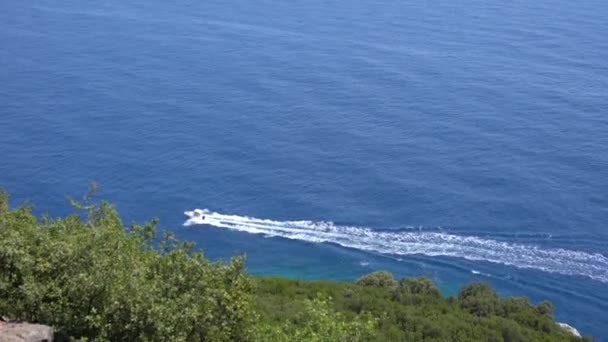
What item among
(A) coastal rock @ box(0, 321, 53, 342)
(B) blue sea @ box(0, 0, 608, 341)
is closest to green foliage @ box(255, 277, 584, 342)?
(A) coastal rock @ box(0, 321, 53, 342)

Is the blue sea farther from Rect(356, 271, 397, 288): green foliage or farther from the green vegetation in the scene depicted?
the green vegetation

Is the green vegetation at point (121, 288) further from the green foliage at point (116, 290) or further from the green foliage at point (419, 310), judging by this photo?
the green foliage at point (419, 310)

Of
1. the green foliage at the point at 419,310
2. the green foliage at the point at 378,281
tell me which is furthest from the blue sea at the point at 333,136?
the green foliage at the point at 419,310

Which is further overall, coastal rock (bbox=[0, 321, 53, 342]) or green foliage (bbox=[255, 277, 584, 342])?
green foliage (bbox=[255, 277, 584, 342])

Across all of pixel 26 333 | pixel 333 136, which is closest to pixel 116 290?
pixel 26 333

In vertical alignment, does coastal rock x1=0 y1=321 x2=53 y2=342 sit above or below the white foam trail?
above

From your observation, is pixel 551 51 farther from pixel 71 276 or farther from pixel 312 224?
pixel 71 276

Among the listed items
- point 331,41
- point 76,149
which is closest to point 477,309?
point 76,149
